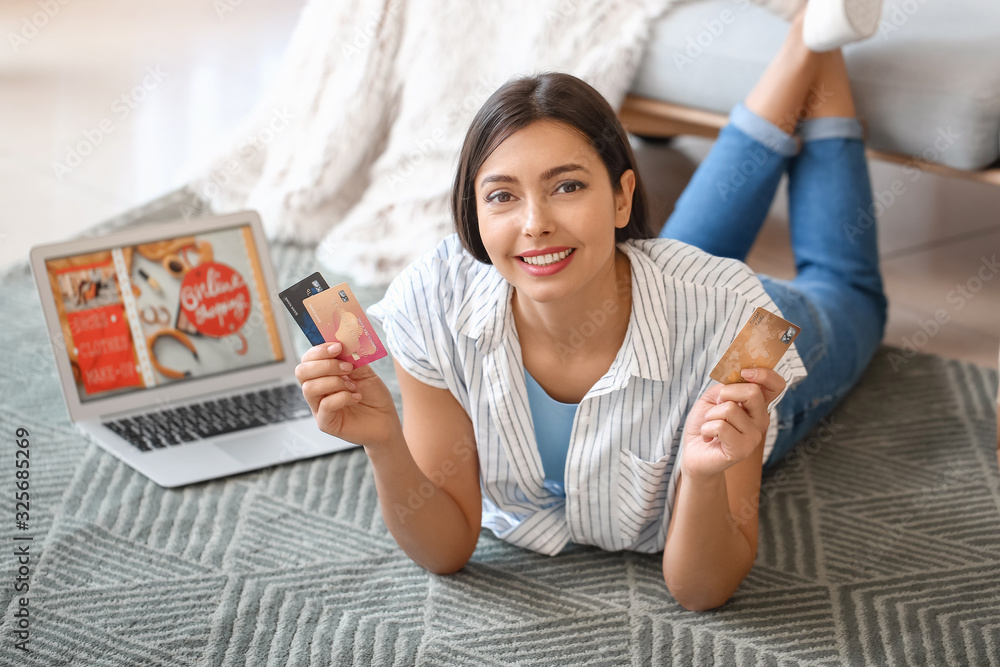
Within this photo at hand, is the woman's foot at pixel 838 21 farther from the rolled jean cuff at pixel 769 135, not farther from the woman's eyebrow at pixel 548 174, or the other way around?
the woman's eyebrow at pixel 548 174

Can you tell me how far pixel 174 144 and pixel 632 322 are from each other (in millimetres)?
2165

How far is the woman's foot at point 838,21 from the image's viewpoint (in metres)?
1.51

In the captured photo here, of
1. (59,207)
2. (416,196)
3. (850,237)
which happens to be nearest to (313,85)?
(416,196)

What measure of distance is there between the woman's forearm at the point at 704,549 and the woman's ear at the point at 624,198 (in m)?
0.31

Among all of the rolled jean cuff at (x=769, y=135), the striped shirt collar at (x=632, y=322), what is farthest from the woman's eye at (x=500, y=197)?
the rolled jean cuff at (x=769, y=135)

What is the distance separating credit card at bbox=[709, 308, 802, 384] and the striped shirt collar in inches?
5.0

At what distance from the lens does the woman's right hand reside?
1.02 meters

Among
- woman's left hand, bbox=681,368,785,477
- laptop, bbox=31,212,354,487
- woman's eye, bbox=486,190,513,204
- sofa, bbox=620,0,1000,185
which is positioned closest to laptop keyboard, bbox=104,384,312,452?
laptop, bbox=31,212,354,487

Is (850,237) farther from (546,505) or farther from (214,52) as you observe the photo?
(214,52)

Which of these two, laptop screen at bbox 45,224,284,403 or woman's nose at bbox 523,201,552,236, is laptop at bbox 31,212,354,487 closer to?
laptop screen at bbox 45,224,284,403

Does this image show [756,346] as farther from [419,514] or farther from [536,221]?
[419,514]

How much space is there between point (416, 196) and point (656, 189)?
68 centimetres

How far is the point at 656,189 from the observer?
7.95 feet

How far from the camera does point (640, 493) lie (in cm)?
118
